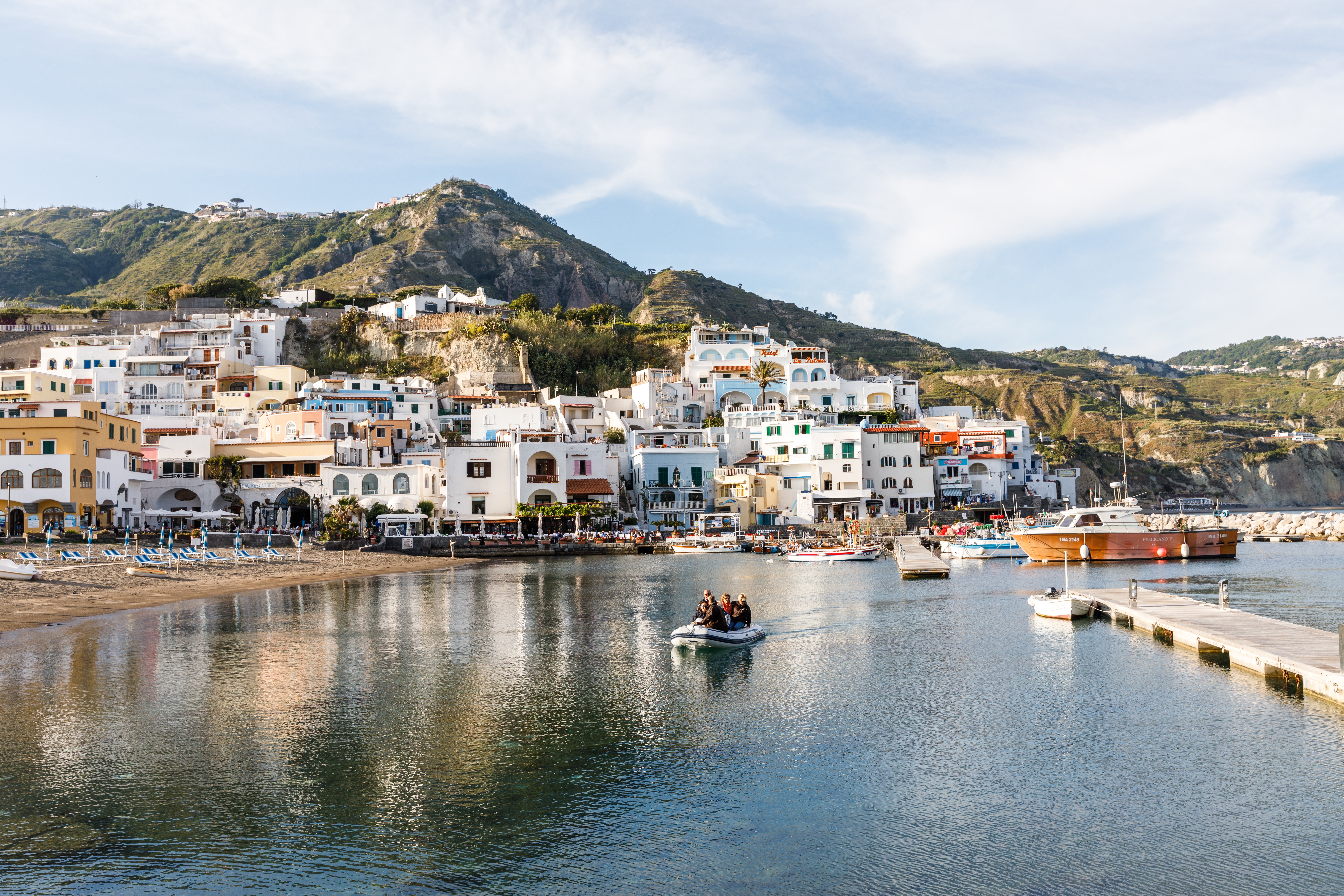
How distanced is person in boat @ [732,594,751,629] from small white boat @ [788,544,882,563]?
3133cm

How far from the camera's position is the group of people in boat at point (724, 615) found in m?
24.7

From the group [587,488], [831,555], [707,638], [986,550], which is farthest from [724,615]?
[587,488]

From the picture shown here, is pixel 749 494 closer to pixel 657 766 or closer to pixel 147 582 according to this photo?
pixel 147 582

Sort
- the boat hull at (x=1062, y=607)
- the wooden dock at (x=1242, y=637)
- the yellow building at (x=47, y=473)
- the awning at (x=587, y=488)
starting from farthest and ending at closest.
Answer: the awning at (x=587, y=488) < the yellow building at (x=47, y=473) < the boat hull at (x=1062, y=607) < the wooden dock at (x=1242, y=637)

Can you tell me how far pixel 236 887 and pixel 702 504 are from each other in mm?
62591

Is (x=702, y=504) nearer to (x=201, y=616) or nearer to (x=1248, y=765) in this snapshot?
(x=201, y=616)

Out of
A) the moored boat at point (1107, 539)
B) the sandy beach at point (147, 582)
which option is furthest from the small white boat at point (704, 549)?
the moored boat at point (1107, 539)

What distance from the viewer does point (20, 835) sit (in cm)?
1105

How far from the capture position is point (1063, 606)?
95.5 ft

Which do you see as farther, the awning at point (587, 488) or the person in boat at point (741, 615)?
the awning at point (587, 488)

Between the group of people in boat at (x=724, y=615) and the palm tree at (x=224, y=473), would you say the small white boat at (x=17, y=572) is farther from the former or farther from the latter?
the palm tree at (x=224, y=473)

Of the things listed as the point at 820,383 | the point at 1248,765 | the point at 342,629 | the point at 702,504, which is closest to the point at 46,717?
the point at 342,629

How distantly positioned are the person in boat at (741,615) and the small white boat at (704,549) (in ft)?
127

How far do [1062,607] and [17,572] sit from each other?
36580 mm
